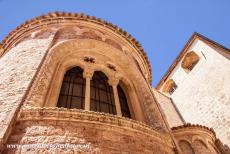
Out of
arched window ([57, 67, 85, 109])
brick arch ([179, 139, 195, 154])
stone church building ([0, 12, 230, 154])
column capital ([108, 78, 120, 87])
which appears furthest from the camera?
brick arch ([179, 139, 195, 154])

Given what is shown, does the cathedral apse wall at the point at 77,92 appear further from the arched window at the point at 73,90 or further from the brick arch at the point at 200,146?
the brick arch at the point at 200,146

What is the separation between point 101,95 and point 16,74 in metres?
2.07

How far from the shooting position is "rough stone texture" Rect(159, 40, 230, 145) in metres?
10.5

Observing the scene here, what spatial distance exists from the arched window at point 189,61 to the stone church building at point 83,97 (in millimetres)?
3915

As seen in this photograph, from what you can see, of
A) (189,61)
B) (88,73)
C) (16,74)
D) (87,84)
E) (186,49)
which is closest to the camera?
(16,74)

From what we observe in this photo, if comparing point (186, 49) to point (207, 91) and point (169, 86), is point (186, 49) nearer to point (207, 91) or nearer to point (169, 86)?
point (169, 86)

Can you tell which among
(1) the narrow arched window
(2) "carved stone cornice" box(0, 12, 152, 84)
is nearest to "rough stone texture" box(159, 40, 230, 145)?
(1) the narrow arched window

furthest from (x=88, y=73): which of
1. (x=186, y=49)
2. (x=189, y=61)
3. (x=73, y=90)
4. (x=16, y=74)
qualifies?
(x=186, y=49)

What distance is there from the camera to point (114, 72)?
6203mm

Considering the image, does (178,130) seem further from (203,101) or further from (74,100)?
(203,101)

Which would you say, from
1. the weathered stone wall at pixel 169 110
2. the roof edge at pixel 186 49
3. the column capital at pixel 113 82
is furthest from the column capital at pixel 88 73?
the roof edge at pixel 186 49

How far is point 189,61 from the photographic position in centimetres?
1550

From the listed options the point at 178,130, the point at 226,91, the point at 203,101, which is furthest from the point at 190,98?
the point at 178,130

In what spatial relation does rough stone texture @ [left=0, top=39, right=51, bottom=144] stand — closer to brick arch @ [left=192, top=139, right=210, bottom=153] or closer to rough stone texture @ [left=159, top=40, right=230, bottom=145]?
brick arch @ [left=192, top=139, right=210, bottom=153]
